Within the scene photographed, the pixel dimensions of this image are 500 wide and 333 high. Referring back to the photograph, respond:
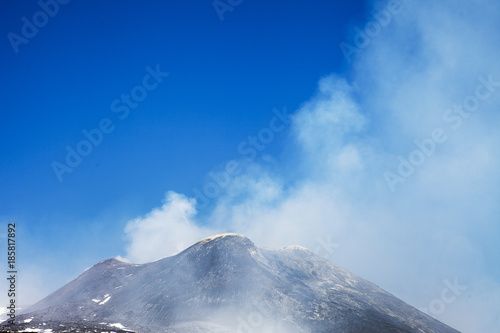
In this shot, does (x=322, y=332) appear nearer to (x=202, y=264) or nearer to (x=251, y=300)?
(x=251, y=300)

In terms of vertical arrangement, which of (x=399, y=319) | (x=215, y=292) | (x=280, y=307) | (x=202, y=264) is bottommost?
(x=399, y=319)

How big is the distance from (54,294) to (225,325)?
120m

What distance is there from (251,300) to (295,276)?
43.6 metres

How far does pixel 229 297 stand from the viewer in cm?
14312

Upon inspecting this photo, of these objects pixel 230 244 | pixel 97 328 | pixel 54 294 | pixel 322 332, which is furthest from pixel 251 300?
pixel 54 294

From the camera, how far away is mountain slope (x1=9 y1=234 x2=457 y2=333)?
127438mm

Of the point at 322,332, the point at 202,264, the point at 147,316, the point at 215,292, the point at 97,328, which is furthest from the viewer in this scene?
the point at 202,264

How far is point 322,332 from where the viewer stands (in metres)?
122

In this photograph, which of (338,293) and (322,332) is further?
(338,293)

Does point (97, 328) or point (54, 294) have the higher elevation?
point (54, 294)

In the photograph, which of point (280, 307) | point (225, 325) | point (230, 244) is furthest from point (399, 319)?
point (230, 244)

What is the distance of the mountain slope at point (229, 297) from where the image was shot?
127438 mm

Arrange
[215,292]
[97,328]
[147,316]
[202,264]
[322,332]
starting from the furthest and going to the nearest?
[202,264] < [215,292] < [147,316] < [322,332] < [97,328]

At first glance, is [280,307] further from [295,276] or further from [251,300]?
[295,276]
